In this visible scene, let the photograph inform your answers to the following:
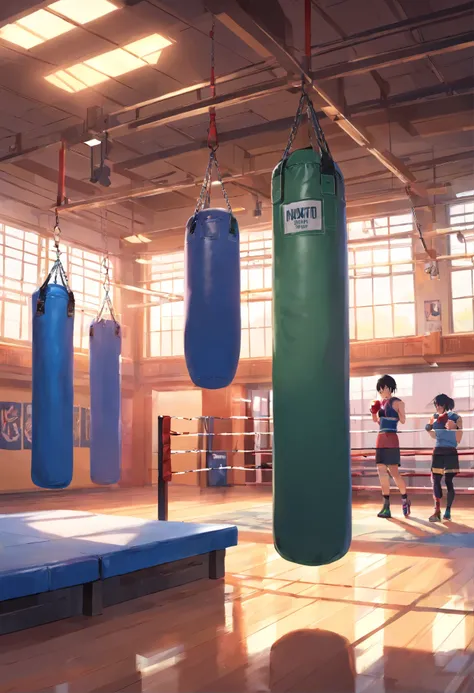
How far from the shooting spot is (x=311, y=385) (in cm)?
253

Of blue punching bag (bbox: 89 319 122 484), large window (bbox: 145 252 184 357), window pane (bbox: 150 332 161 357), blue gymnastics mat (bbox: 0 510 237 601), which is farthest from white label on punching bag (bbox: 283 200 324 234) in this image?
window pane (bbox: 150 332 161 357)

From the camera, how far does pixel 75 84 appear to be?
735 cm

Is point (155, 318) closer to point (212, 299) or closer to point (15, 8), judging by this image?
point (15, 8)

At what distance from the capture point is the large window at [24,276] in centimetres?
1080

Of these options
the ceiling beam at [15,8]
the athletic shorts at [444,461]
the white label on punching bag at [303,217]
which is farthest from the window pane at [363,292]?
the white label on punching bag at [303,217]

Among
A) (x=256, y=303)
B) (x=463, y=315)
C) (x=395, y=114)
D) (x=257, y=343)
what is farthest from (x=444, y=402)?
(x=256, y=303)

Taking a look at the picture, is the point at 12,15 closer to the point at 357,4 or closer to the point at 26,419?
the point at 357,4

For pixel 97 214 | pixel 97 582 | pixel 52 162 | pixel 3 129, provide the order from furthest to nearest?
1. pixel 97 214
2. pixel 52 162
3. pixel 3 129
4. pixel 97 582

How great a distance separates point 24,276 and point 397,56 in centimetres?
807

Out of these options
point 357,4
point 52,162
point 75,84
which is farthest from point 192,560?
point 52,162

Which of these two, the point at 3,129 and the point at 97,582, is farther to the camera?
the point at 3,129

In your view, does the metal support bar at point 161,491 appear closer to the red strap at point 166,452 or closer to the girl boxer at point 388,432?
the red strap at point 166,452

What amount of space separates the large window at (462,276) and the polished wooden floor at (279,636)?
5.91 meters

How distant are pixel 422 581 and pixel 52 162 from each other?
25.0 ft
